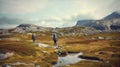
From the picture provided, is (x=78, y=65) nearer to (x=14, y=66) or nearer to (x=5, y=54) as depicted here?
(x=14, y=66)

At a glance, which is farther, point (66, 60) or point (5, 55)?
point (66, 60)

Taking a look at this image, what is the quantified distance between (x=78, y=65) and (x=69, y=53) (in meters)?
28.8

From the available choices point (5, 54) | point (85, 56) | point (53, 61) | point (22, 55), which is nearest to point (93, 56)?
point (85, 56)

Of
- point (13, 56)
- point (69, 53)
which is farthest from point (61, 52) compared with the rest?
point (13, 56)

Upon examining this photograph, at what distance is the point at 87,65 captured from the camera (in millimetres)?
47438

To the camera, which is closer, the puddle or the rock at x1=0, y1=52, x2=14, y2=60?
the rock at x1=0, y1=52, x2=14, y2=60

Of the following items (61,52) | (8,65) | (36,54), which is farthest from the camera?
(61,52)

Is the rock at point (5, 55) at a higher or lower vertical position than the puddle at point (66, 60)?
higher

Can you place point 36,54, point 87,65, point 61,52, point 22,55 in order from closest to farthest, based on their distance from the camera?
point 87,65, point 22,55, point 36,54, point 61,52

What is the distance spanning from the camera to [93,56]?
200 ft

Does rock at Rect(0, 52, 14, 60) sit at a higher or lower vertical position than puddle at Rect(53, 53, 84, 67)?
higher

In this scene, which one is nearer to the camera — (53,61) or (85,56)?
(53,61)

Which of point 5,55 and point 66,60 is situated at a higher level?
point 5,55

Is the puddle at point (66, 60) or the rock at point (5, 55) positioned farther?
the puddle at point (66, 60)
